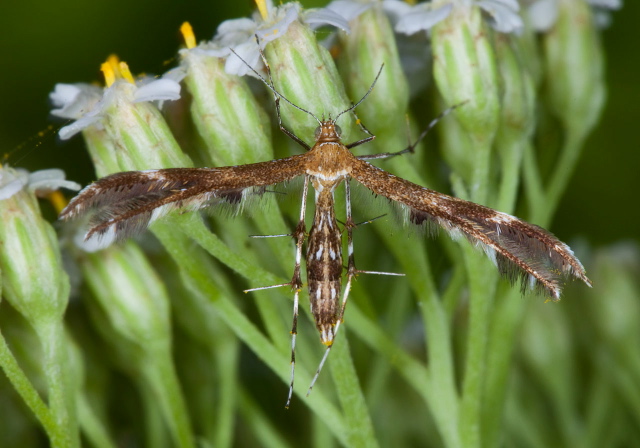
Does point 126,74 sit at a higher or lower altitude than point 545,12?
higher

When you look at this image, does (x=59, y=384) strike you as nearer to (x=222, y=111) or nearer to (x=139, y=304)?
(x=139, y=304)

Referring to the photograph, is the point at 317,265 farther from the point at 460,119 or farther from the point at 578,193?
the point at 578,193

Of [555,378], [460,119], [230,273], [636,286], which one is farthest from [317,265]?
[636,286]

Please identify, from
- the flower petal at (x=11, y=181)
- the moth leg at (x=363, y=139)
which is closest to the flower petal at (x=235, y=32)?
the moth leg at (x=363, y=139)

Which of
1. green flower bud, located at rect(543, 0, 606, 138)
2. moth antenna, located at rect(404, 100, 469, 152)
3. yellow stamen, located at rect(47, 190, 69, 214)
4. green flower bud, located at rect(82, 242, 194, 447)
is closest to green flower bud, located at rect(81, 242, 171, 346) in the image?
green flower bud, located at rect(82, 242, 194, 447)

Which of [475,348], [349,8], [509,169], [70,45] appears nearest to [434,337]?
[475,348]

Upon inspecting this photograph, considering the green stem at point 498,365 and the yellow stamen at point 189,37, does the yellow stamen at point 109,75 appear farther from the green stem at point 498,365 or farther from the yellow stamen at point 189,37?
the green stem at point 498,365
